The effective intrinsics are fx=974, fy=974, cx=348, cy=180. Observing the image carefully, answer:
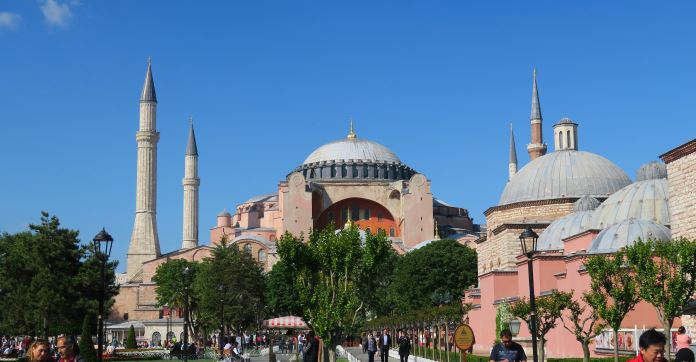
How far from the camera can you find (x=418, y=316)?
32938 millimetres

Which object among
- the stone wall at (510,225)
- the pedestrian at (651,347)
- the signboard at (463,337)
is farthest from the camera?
the stone wall at (510,225)

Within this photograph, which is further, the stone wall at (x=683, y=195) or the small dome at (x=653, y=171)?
the small dome at (x=653, y=171)

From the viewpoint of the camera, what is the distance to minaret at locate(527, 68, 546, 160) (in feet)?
173

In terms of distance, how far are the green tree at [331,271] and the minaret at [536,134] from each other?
31190 mm

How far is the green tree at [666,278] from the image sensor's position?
16562mm

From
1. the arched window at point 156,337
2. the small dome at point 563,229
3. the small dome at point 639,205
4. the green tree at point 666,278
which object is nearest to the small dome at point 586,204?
the small dome at point 563,229

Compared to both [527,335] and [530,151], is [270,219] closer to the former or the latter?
[530,151]

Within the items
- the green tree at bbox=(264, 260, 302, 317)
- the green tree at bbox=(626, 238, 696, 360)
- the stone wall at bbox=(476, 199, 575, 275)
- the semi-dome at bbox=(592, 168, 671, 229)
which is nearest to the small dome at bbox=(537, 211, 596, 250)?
the semi-dome at bbox=(592, 168, 671, 229)

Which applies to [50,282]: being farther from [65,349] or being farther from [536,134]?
[536,134]

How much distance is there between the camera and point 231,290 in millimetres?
46281

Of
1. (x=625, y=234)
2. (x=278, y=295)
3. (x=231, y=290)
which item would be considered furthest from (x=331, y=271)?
(x=278, y=295)

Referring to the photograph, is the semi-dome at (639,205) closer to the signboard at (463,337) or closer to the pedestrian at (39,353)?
the signboard at (463,337)

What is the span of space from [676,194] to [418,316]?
13685 mm

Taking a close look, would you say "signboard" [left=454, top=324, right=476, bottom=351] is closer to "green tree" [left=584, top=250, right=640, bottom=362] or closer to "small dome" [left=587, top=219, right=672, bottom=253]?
"green tree" [left=584, top=250, right=640, bottom=362]
